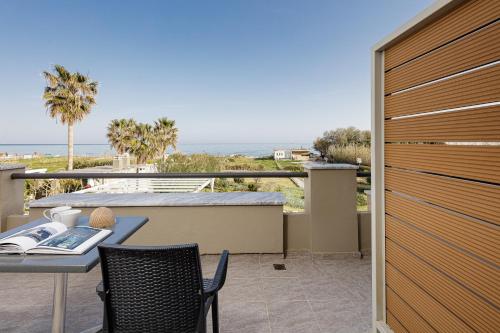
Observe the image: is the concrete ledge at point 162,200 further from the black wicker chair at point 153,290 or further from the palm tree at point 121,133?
the palm tree at point 121,133

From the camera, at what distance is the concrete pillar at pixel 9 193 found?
2977 mm

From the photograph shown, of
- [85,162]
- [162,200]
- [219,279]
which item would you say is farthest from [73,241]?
[85,162]

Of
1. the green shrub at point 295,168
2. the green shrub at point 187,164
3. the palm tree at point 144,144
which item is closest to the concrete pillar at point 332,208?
the green shrub at point 295,168

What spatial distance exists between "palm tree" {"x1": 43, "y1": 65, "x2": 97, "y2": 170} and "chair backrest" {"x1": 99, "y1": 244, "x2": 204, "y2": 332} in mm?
17104

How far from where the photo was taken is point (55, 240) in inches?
53.2

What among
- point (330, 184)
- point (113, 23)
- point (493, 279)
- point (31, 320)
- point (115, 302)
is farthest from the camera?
point (113, 23)

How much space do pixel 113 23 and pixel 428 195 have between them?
696 inches

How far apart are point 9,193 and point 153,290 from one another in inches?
115

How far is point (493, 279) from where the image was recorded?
0.97 m

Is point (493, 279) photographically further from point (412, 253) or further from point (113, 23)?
point (113, 23)

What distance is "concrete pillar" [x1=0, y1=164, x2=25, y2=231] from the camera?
9.77 feet

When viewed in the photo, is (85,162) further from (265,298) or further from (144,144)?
(265,298)

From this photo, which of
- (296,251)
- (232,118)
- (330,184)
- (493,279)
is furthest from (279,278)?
(232,118)

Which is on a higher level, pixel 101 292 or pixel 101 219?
pixel 101 219
